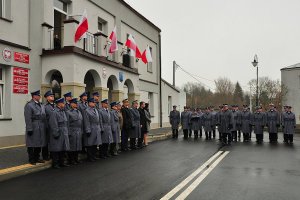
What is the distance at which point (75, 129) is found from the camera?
10227 mm

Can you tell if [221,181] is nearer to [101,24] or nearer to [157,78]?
[101,24]

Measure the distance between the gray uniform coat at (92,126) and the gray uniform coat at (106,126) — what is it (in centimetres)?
35

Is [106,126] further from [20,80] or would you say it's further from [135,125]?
[20,80]

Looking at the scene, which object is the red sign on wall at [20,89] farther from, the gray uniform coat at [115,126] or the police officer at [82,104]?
the gray uniform coat at [115,126]

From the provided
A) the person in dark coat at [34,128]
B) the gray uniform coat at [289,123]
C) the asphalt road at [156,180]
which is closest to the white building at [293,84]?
the gray uniform coat at [289,123]

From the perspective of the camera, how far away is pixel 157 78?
29.8m

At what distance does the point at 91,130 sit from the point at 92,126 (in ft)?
0.49

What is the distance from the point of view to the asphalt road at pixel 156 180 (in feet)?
21.1

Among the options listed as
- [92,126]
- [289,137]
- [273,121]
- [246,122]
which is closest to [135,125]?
[92,126]

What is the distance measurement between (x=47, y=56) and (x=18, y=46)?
1476 mm

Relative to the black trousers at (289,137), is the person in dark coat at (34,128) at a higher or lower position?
higher

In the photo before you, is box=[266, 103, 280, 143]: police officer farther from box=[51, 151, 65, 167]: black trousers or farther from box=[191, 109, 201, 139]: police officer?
box=[51, 151, 65, 167]: black trousers

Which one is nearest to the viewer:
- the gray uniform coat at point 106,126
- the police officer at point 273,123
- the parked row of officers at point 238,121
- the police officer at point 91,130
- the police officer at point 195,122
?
the police officer at point 91,130

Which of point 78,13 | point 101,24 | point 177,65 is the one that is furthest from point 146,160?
point 177,65
